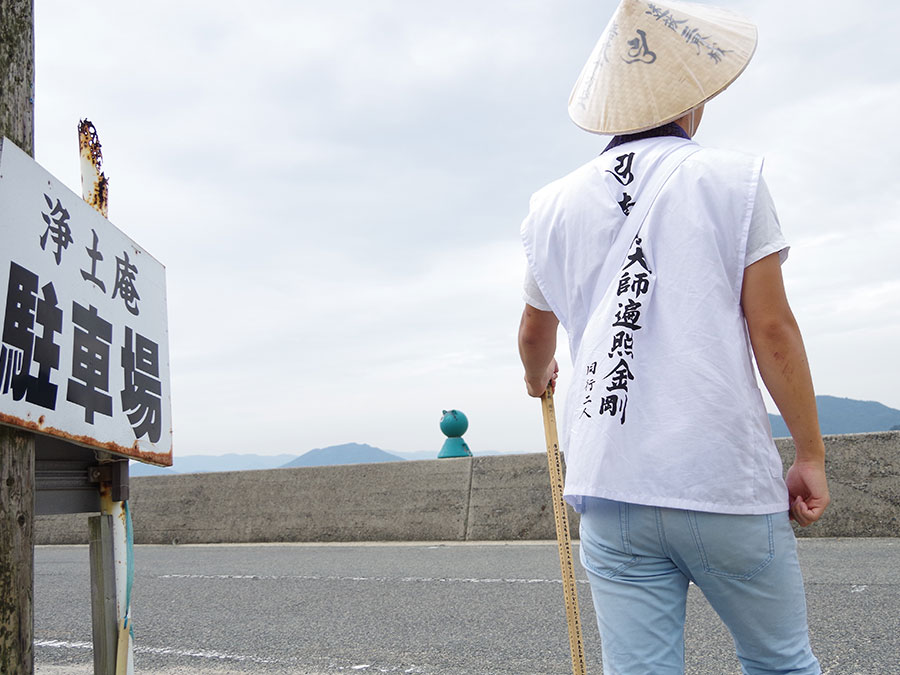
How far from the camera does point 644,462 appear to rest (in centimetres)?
157

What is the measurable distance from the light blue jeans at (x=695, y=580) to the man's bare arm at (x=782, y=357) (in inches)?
4.2

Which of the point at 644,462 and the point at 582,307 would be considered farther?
the point at 582,307

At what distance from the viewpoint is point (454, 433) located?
10.2 meters

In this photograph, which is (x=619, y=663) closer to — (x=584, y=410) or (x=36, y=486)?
(x=584, y=410)

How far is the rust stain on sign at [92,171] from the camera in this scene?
2611 millimetres

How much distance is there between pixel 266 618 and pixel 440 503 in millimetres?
3743

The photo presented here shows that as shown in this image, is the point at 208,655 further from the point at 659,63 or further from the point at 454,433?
the point at 454,433

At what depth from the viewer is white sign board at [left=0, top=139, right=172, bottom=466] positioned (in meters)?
2.08

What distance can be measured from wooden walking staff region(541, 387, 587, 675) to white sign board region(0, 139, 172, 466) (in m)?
1.26

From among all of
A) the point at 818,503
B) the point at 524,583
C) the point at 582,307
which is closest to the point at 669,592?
the point at 818,503

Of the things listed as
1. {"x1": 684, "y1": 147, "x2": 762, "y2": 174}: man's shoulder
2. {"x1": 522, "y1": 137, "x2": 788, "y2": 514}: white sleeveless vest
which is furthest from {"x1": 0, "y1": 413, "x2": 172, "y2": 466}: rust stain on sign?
{"x1": 684, "y1": 147, "x2": 762, "y2": 174}: man's shoulder

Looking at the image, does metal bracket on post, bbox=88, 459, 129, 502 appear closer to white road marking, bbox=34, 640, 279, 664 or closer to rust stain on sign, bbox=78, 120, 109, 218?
rust stain on sign, bbox=78, 120, 109, 218

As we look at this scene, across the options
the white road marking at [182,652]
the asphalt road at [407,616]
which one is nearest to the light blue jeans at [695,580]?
the asphalt road at [407,616]

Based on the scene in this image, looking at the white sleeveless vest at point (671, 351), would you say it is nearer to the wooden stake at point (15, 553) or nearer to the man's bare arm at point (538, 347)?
the man's bare arm at point (538, 347)
